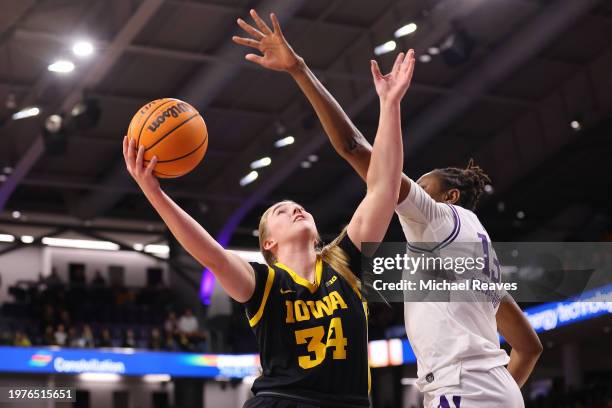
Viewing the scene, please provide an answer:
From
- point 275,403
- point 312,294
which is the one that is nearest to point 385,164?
point 312,294

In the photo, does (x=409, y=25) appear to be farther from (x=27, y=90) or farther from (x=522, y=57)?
(x=27, y=90)

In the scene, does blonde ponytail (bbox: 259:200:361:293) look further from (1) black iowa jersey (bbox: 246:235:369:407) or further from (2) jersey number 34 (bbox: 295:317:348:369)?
(2) jersey number 34 (bbox: 295:317:348:369)

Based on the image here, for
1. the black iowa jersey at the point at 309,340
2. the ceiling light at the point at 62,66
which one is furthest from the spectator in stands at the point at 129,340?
the black iowa jersey at the point at 309,340

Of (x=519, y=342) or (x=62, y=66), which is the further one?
(x=62, y=66)

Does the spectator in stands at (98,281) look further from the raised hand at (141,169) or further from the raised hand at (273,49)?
the raised hand at (141,169)

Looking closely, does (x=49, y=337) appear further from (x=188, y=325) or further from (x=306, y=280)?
(x=306, y=280)

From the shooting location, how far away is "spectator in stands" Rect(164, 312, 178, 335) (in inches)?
927

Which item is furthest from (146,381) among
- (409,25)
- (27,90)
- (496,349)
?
(496,349)

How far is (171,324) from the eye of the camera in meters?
23.9

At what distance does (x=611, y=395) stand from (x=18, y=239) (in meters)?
16.6

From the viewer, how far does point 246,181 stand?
24.0 metres

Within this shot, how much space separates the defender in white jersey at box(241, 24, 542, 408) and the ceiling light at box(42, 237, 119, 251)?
2449 cm

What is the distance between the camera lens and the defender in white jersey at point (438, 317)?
3635mm

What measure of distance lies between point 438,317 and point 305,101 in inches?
690
